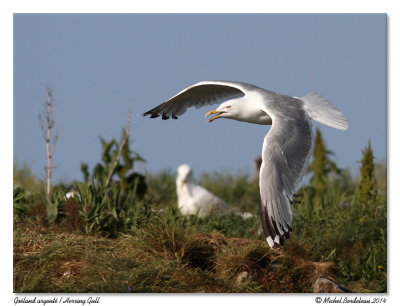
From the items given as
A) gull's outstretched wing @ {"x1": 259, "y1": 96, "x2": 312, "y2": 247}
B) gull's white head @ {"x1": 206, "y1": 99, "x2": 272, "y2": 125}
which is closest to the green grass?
gull's outstretched wing @ {"x1": 259, "y1": 96, "x2": 312, "y2": 247}

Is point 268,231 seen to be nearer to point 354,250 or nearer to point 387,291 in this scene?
point 387,291

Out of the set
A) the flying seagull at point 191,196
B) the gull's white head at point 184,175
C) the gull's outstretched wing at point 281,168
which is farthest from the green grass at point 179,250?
the gull's white head at point 184,175

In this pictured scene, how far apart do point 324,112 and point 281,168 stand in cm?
106

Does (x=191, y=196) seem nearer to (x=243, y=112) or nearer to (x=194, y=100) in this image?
(x=194, y=100)

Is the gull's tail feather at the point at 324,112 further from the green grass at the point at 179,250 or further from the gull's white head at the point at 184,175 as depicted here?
the gull's white head at the point at 184,175

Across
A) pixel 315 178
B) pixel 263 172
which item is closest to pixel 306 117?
pixel 263 172

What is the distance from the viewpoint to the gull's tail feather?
16.2 feet

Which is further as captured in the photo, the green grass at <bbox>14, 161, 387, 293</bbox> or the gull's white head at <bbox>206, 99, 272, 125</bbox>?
the gull's white head at <bbox>206, 99, 272, 125</bbox>

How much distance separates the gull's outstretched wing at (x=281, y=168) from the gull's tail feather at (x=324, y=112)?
328 millimetres

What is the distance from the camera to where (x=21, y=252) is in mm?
4824

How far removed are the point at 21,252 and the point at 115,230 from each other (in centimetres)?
90

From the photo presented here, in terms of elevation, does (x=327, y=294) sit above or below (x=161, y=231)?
below

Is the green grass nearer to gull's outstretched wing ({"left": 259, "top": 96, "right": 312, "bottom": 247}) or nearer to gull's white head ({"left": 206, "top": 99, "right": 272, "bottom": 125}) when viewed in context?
gull's outstretched wing ({"left": 259, "top": 96, "right": 312, "bottom": 247})

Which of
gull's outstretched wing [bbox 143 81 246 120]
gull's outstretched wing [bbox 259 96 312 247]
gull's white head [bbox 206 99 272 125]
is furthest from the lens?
gull's outstretched wing [bbox 143 81 246 120]
